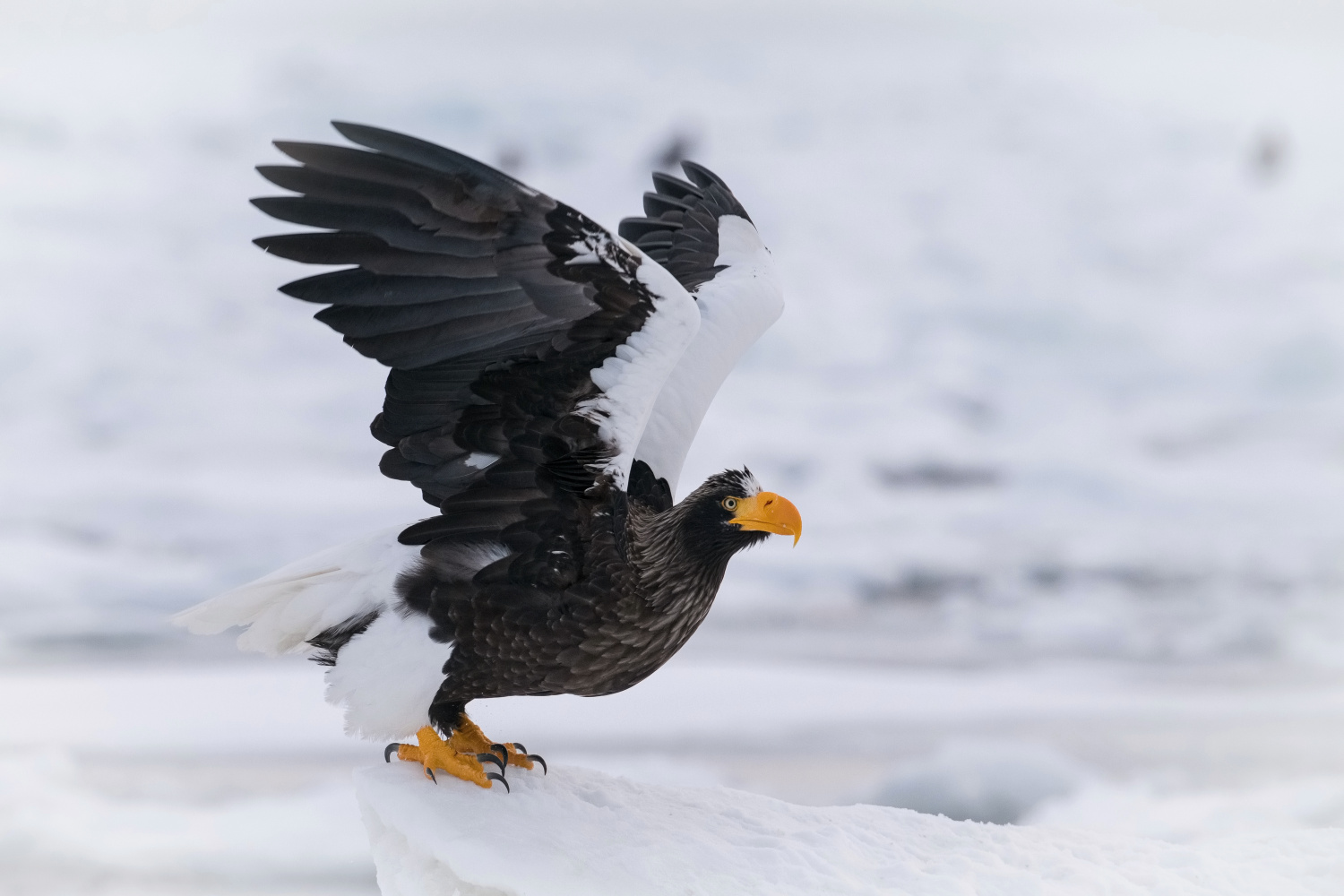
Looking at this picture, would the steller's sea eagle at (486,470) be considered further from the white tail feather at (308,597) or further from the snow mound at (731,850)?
the snow mound at (731,850)

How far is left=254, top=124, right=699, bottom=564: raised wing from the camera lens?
3275mm

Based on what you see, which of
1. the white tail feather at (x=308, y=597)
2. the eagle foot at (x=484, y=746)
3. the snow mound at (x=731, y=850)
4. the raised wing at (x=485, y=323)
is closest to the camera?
the raised wing at (x=485, y=323)

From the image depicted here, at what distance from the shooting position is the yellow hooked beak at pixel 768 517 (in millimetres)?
4043

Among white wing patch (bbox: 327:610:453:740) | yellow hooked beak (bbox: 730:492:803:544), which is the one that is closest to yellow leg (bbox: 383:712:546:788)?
white wing patch (bbox: 327:610:453:740)

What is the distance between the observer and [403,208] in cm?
330

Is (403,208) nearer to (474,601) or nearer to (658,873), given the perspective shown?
(474,601)

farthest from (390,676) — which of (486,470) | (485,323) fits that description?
(485,323)

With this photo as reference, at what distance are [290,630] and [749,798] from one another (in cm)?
193

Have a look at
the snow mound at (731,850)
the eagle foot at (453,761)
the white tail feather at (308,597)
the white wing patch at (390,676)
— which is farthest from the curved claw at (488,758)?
the white tail feather at (308,597)

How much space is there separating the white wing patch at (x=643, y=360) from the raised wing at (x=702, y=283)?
916 millimetres

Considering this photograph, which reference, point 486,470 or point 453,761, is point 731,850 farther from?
point 486,470

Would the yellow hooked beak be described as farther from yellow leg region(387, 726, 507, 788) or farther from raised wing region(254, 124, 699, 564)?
yellow leg region(387, 726, 507, 788)

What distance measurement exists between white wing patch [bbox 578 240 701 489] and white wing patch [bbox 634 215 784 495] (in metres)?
0.92

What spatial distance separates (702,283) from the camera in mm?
5336
